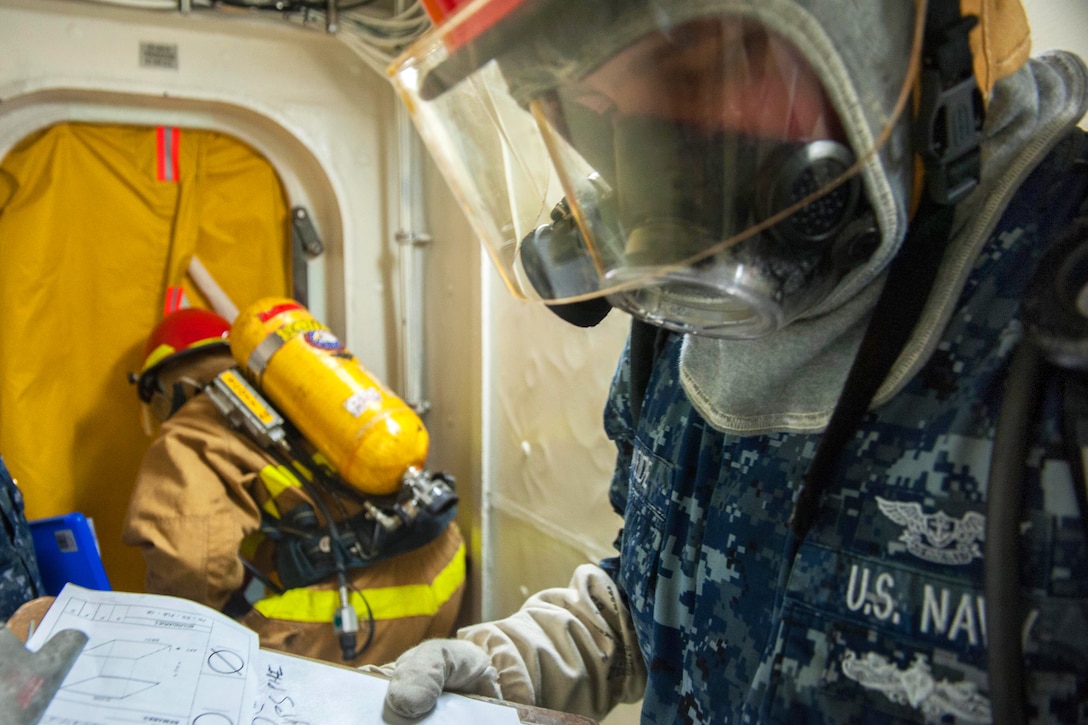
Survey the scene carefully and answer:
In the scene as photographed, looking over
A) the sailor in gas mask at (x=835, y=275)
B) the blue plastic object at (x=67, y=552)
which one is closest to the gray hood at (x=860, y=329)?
the sailor in gas mask at (x=835, y=275)

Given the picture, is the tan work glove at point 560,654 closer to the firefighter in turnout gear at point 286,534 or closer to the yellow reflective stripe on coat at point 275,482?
the firefighter in turnout gear at point 286,534

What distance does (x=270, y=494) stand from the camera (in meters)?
1.97

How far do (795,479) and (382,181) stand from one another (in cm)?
255

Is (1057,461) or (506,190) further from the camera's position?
(506,190)

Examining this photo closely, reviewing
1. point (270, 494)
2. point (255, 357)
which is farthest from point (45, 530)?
point (255, 357)

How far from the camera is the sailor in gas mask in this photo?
1.58ft

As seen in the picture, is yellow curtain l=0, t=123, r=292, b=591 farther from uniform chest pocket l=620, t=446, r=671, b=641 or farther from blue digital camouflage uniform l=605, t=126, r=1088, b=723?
blue digital camouflage uniform l=605, t=126, r=1088, b=723

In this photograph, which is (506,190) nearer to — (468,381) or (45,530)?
(45,530)

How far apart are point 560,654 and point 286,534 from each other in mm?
1301

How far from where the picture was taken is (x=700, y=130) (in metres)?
0.53

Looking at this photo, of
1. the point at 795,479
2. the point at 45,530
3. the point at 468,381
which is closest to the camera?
the point at 795,479

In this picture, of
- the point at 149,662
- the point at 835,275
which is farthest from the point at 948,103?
the point at 149,662

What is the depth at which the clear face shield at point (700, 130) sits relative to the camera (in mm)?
494

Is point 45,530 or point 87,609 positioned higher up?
point 87,609
